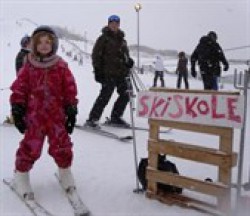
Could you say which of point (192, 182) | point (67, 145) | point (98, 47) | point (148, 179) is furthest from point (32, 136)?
point (98, 47)

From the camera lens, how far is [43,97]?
15.8 feet

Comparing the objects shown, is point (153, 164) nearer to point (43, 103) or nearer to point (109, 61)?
point (43, 103)

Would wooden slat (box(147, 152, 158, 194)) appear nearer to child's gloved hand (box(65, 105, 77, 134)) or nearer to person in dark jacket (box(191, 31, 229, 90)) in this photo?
child's gloved hand (box(65, 105, 77, 134))

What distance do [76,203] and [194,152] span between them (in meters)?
1.15

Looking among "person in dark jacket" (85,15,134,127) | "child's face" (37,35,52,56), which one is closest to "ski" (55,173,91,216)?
"child's face" (37,35,52,56)

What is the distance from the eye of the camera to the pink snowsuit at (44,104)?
4.80 metres

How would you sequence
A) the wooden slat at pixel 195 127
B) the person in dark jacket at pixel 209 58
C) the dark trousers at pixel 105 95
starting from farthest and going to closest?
the person in dark jacket at pixel 209 58 < the dark trousers at pixel 105 95 < the wooden slat at pixel 195 127

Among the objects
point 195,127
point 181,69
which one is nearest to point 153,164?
point 195,127

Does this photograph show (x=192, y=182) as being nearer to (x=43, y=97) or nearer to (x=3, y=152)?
(x=43, y=97)

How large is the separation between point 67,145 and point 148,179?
0.81 metres

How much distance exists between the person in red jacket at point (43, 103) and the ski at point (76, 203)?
3.5 inches

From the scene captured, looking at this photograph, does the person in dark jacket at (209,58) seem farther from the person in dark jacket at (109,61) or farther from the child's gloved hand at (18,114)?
the child's gloved hand at (18,114)

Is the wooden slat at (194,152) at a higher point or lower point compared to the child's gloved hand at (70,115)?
lower

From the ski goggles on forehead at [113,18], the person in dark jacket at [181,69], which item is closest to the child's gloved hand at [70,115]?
the ski goggles on forehead at [113,18]
